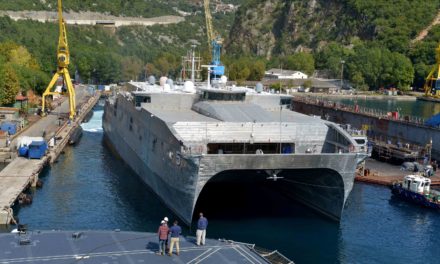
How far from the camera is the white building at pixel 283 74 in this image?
171m

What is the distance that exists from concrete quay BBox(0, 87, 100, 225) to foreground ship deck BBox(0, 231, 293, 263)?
11.2 metres

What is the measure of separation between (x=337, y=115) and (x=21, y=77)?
153ft

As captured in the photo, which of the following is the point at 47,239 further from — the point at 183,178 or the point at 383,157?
the point at 383,157

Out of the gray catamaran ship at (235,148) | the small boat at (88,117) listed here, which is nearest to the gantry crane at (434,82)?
the small boat at (88,117)

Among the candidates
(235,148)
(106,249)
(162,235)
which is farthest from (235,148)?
(106,249)

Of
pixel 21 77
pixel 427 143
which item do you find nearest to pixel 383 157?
pixel 427 143

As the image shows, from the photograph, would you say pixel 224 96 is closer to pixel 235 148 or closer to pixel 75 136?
pixel 235 148

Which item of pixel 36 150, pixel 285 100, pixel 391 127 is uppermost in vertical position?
pixel 285 100

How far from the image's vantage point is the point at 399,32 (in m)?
191

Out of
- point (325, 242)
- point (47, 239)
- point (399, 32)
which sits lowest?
point (325, 242)

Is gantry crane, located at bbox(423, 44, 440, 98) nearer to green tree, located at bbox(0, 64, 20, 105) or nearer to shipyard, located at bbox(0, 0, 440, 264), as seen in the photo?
shipyard, located at bbox(0, 0, 440, 264)

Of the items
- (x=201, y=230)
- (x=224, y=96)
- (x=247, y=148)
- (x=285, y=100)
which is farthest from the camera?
(x=285, y=100)

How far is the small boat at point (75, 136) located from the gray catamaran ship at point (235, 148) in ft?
60.7

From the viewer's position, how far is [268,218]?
4216cm
